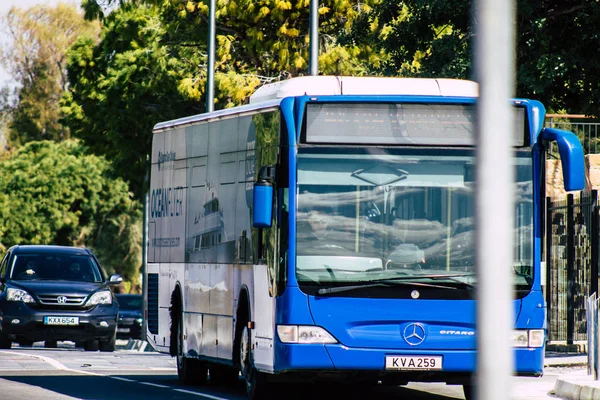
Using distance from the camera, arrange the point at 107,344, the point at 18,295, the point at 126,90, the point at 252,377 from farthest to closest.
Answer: the point at 126,90
the point at 107,344
the point at 18,295
the point at 252,377

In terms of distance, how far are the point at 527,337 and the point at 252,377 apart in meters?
2.56

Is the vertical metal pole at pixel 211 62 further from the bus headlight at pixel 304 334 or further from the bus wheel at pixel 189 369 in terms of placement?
the bus headlight at pixel 304 334

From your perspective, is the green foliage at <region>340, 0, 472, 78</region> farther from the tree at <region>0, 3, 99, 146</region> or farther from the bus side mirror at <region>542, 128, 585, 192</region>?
the tree at <region>0, 3, 99, 146</region>

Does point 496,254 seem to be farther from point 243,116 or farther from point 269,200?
point 243,116

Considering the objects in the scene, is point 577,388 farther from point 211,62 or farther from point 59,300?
point 211,62

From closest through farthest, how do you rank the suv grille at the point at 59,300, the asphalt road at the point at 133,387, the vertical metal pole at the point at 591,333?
the asphalt road at the point at 133,387 < the vertical metal pole at the point at 591,333 < the suv grille at the point at 59,300

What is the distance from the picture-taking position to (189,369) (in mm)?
17031

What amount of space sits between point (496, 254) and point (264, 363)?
8.30 m

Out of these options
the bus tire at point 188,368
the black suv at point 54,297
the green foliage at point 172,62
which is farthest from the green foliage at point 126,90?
the bus tire at point 188,368

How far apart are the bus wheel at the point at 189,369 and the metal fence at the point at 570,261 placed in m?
6.49

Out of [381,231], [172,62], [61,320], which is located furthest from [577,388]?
[172,62]

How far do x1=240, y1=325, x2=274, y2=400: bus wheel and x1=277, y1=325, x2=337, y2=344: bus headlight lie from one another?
3.51 feet

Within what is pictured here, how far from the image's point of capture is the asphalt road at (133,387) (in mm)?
15406

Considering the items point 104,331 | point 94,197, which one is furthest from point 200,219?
point 94,197
